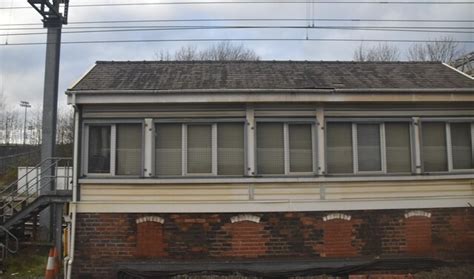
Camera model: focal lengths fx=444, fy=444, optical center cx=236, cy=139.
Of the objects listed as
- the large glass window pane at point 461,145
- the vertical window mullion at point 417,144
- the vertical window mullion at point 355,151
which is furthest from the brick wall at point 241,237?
the large glass window pane at point 461,145

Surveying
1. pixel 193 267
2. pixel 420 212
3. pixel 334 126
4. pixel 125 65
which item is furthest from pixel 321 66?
pixel 193 267

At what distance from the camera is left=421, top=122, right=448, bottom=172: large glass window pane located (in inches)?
392

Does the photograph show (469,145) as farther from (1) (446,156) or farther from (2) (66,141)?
(2) (66,141)

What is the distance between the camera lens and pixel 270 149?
31.8 feet

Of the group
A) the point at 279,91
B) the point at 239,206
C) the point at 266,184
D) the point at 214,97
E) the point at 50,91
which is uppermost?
the point at 50,91

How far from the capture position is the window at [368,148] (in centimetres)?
981

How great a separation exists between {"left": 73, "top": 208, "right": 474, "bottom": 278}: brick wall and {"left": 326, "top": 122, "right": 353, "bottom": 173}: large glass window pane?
1.01m

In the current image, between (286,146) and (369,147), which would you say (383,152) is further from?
(286,146)

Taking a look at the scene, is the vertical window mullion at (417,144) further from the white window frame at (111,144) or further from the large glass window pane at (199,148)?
the white window frame at (111,144)


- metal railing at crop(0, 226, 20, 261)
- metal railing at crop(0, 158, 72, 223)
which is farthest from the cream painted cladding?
metal railing at crop(0, 226, 20, 261)

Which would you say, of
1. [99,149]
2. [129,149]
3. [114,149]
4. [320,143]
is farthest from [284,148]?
[99,149]

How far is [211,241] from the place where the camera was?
9359 mm

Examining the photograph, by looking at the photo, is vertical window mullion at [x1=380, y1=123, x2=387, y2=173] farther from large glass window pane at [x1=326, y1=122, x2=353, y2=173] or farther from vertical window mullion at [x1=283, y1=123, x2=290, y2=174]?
vertical window mullion at [x1=283, y1=123, x2=290, y2=174]

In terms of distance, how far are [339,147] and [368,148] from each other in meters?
0.67
